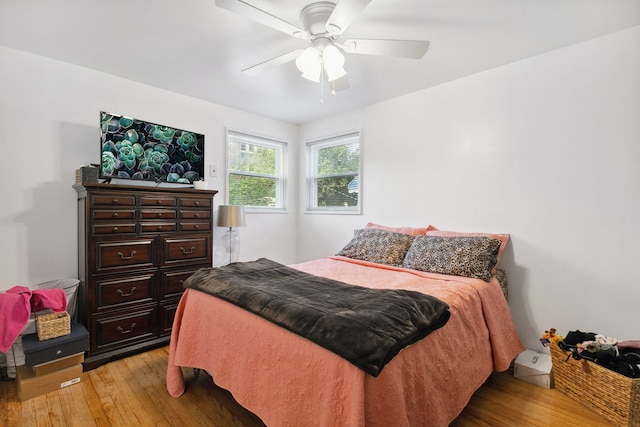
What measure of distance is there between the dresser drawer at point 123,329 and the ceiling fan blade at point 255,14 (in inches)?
93.4

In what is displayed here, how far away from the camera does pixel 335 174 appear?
3.96 meters

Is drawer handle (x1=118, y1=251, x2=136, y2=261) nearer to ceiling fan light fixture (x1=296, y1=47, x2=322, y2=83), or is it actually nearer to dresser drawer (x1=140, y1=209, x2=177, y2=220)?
dresser drawer (x1=140, y1=209, x2=177, y2=220)

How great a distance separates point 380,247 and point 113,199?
A: 2294 millimetres

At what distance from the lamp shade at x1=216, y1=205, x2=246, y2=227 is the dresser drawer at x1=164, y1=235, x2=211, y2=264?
333 millimetres

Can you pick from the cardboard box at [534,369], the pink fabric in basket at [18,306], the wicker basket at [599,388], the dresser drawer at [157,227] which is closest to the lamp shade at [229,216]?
the dresser drawer at [157,227]

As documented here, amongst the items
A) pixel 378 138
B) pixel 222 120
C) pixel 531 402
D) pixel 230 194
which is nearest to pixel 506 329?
pixel 531 402

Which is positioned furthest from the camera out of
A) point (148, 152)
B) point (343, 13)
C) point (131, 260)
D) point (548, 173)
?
point (148, 152)

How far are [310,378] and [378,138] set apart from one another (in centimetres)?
282

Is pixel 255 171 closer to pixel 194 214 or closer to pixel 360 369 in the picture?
pixel 194 214

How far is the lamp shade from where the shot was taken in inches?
129

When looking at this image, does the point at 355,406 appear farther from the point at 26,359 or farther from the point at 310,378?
the point at 26,359

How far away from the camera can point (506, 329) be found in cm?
210

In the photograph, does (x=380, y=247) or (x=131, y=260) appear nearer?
(x=131, y=260)

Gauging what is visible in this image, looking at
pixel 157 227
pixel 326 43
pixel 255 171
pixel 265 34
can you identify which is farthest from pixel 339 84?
pixel 255 171
